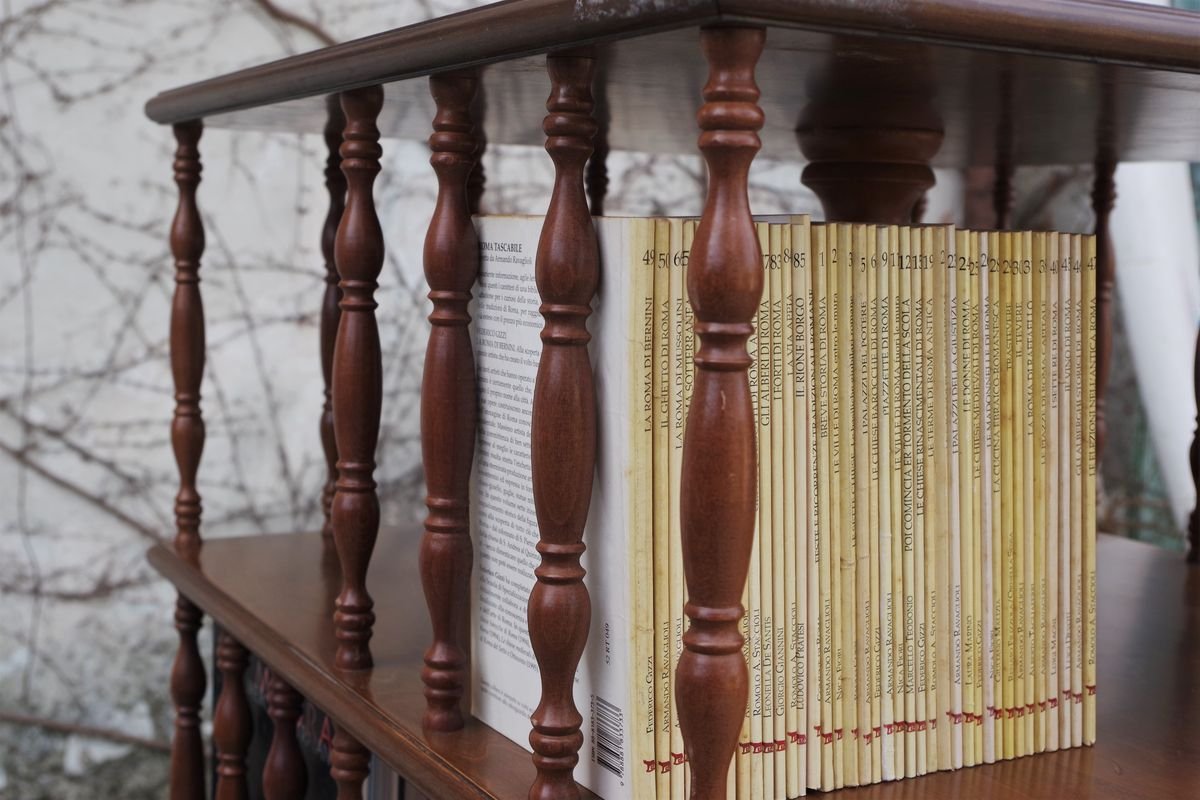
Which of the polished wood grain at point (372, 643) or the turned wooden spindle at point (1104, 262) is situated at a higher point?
the turned wooden spindle at point (1104, 262)

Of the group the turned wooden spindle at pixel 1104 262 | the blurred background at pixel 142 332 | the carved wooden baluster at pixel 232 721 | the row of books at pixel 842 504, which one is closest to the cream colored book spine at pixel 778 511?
the row of books at pixel 842 504

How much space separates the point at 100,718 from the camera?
2.10 m

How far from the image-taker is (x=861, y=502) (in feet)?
3.12

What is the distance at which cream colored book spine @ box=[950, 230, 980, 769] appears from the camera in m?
0.99

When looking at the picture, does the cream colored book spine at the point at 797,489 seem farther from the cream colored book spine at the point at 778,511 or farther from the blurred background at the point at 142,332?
the blurred background at the point at 142,332

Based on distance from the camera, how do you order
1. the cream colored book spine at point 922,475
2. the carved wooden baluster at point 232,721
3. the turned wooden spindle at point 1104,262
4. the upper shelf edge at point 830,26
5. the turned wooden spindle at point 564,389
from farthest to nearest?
the turned wooden spindle at point 1104,262, the carved wooden baluster at point 232,721, the cream colored book spine at point 922,475, the turned wooden spindle at point 564,389, the upper shelf edge at point 830,26

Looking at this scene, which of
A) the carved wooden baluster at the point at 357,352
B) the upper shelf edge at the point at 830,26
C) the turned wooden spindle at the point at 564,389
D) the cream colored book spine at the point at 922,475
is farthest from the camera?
the carved wooden baluster at the point at 357,352

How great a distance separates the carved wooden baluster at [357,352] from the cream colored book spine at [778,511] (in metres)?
0.38

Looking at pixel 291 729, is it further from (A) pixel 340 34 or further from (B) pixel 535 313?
(A) pixel 340 34

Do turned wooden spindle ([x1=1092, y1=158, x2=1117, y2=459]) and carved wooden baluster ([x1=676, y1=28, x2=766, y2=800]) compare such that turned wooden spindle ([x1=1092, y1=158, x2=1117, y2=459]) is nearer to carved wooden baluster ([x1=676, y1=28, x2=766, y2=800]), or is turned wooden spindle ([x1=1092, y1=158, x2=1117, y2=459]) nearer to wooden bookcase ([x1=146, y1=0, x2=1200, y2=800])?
wooden bookcase ([x1=146, y1=0, x2=1200, y2=800])

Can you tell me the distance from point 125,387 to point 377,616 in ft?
2.84

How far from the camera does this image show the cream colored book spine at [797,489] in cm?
91

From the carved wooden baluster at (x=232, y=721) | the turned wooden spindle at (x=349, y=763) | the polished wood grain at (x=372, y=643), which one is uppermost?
the polished wood grain at (x=372, y=643)

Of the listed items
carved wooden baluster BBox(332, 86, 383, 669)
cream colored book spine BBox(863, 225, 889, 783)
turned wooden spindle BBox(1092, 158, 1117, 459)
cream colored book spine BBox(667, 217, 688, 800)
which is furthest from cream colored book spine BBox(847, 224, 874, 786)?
turned wooden spindle BBox(1092, 158, 1117, 459)
